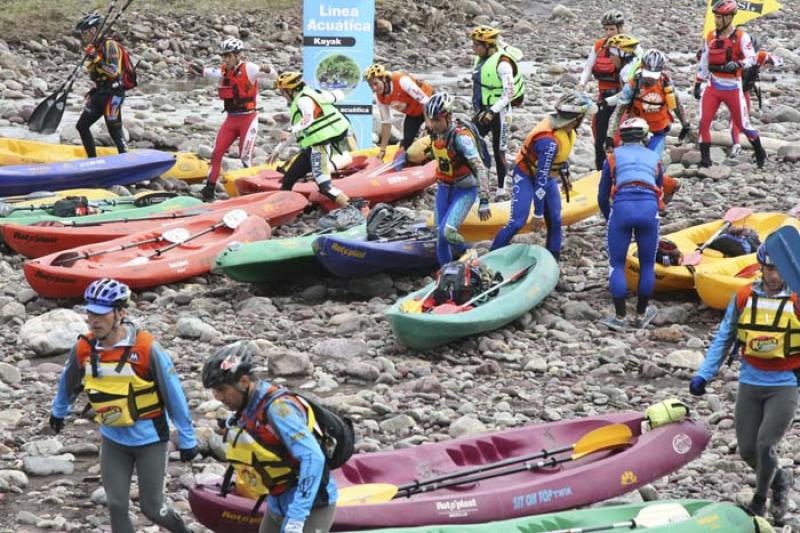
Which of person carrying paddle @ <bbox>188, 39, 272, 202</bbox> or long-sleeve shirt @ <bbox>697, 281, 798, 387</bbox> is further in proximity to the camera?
person carrying paddle @ <bbox>188, 39, 272, 202</bbox>

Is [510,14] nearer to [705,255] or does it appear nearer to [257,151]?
[257,151]

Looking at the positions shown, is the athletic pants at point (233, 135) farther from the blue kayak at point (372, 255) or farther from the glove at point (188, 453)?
the glove at point (188, 453)

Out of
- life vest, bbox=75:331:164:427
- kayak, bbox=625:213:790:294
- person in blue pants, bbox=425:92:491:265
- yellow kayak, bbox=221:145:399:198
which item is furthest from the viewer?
yellow kayak, bbox=221:145:399:198

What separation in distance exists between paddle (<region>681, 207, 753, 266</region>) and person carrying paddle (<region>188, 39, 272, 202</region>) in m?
5.14

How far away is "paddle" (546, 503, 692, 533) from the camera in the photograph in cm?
673

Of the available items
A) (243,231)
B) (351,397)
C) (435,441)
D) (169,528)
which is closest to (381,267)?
(243,231)

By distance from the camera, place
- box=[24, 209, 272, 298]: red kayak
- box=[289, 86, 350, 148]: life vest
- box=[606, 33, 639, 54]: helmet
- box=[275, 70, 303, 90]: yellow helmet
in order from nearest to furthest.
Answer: box=[24, 209, 272, 298]: red kayak
box=[275, 70, 303, 90]: yellow helmet
box=[289, 86, 350, 148]: life vest
box=[606, 33, 639, 54]: helmet

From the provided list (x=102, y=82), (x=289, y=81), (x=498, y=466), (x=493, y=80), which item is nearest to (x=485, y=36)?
(x=493, y=80)

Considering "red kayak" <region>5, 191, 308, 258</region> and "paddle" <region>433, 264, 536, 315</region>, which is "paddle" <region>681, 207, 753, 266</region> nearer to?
"paddle" <region>433, 264, 536, 315</region>

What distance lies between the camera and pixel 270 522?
5.89m

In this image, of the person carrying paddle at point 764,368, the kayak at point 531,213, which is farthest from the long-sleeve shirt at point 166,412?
the kayak at point 531,213

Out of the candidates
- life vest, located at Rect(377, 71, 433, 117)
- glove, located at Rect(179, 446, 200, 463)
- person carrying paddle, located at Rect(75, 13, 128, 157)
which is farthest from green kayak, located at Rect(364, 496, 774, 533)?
person carrying paddle, located at Rect(75, 13, 128, 157)

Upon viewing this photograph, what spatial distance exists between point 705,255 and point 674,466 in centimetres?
460

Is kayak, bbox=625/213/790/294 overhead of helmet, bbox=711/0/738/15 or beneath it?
beneath
